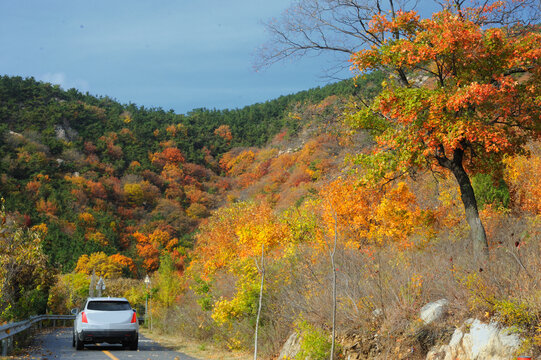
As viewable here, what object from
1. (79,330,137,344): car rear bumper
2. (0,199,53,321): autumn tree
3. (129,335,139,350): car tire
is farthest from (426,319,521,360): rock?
(0,199,53,321): autumn tree

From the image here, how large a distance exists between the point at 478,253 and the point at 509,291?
135 inches

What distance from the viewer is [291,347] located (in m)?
13.7

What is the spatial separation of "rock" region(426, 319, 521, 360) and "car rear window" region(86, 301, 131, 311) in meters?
11.7

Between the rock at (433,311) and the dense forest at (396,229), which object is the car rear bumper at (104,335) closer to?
the dense forest at (396,229)

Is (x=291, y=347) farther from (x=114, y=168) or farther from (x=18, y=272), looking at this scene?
(x=114, y=168)

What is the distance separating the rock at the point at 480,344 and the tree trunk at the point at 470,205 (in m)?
3.62

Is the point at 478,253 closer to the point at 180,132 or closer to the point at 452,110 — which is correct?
the point at 452,110

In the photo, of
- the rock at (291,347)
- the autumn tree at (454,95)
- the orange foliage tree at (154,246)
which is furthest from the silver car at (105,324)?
the orange foliage tree at (154,246)

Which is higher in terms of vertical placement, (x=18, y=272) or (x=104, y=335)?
(x=18, y=272)

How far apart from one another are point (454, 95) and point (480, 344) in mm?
6207

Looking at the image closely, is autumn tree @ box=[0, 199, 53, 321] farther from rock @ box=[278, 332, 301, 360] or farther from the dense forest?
rock @ box=[278, 332, 301, 360]

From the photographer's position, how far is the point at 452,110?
14.3 metres

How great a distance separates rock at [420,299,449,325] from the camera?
36.2ft

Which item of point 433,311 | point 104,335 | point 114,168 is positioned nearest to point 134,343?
point 104,335
